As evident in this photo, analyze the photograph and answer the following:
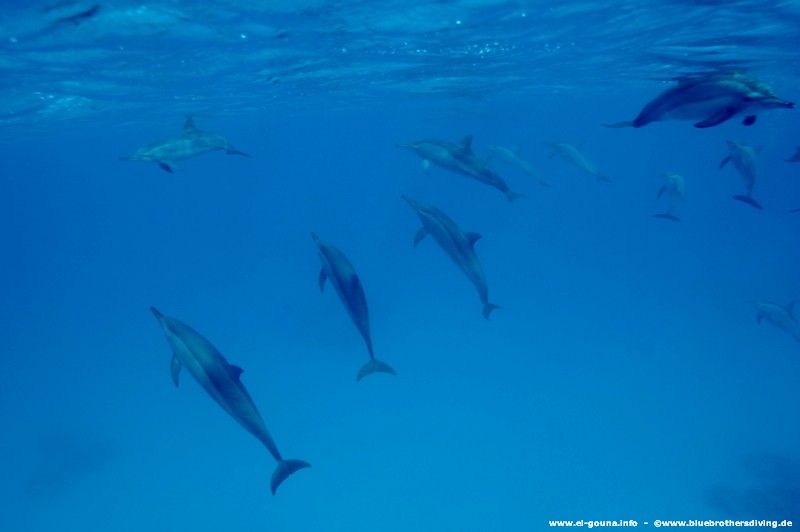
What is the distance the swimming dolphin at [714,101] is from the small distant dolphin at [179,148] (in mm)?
6109

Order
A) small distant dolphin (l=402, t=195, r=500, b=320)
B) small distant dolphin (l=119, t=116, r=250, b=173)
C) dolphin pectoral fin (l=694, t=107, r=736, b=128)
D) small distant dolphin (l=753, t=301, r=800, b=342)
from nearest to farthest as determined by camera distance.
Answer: dolphin pectoral fin (l=694, t=107, r=736, b=128) < small distant dolphin (l=402, t=195, r=500, b=320) < small distant dolphin (l=119, t=116, r=250, b=173) < small distant dolphin (l=753, t=301, r=800, b=342)

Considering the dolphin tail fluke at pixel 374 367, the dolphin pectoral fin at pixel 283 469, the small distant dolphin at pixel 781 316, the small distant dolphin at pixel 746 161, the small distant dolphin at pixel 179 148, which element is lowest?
the small distant dolphin at pixel 781 316

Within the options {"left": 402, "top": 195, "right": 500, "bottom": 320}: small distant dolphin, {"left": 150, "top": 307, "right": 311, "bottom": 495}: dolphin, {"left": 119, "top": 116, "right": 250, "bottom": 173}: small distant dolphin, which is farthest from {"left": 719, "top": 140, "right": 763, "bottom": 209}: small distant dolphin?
{"left": 150, "top": 307, "right": 311, "bottom": 495}: dolphin

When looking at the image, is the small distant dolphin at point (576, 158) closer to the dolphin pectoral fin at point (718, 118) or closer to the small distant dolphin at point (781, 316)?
the small distant dolphin at point (781, 316)

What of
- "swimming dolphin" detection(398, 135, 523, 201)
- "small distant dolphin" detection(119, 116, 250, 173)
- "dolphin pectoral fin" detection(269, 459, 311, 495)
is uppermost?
"small distant dolphin" detection(119, 116, 250, 173)

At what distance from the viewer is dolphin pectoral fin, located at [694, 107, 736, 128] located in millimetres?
5191

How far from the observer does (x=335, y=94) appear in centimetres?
2836

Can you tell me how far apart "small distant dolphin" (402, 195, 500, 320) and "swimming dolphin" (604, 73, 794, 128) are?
2326 millimetres

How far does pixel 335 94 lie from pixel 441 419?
17165 mm

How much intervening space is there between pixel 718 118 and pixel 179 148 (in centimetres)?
797

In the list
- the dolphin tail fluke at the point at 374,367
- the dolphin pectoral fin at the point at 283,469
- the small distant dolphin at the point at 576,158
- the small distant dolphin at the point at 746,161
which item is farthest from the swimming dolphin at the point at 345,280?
the small distant dolphin at the point at 576,158

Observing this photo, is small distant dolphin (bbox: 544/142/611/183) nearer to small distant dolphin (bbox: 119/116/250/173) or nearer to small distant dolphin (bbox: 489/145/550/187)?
small distant dolphin (bbox: 489/145/550/187)

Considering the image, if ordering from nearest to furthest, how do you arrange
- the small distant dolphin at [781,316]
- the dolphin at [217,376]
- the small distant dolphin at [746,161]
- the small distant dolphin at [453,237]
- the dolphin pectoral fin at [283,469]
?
the dolphin at [217,376], the dolphin pectoral fin at [283,469], the small distant dolphin at [453,237], the small distant dolphin at [746,161], the small distant dolphin at [781,316]

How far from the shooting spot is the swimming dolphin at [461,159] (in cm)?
793
